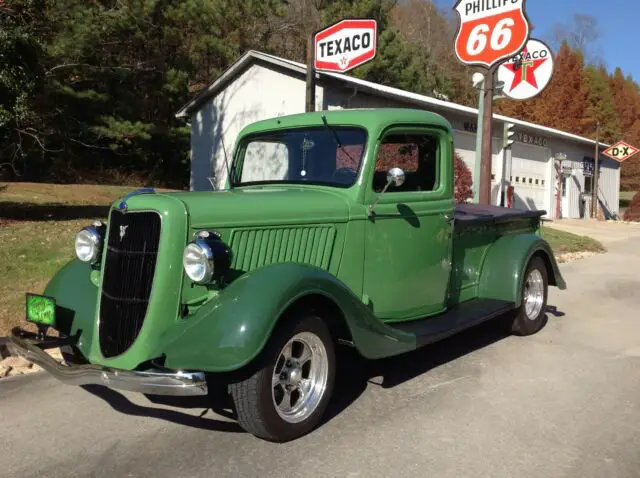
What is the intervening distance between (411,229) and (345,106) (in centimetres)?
1248

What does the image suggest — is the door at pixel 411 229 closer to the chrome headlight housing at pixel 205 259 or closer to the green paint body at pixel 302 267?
the green paint body at pixel 302 267

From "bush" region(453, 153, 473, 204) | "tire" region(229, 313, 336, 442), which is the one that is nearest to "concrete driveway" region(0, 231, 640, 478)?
"tire" region(229, 313, 336, 442)

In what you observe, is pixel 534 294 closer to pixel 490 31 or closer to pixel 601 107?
pixel 490 31

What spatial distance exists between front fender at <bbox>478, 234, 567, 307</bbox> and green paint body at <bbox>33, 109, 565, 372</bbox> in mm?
13

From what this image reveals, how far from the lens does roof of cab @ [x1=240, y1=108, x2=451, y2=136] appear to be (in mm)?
4324

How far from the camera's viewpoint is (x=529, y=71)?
11.5 meters

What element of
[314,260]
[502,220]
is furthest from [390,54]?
[314,260]

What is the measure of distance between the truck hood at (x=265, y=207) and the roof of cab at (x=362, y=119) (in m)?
0.60

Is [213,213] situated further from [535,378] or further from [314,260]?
[535,378]

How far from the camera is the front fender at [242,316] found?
3.01m

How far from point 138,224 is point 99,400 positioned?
1.44 meters

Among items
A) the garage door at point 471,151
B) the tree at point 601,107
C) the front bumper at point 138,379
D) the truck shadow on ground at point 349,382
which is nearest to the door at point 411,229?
the truck shadow on ground at point 349,382

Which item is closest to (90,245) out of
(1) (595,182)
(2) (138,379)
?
(2) (138,379)

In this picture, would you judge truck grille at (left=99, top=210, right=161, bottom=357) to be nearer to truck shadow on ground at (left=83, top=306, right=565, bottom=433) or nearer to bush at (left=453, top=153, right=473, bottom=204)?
truck shadow on ground at (left=83, top=306, right=565, bottom=433)
